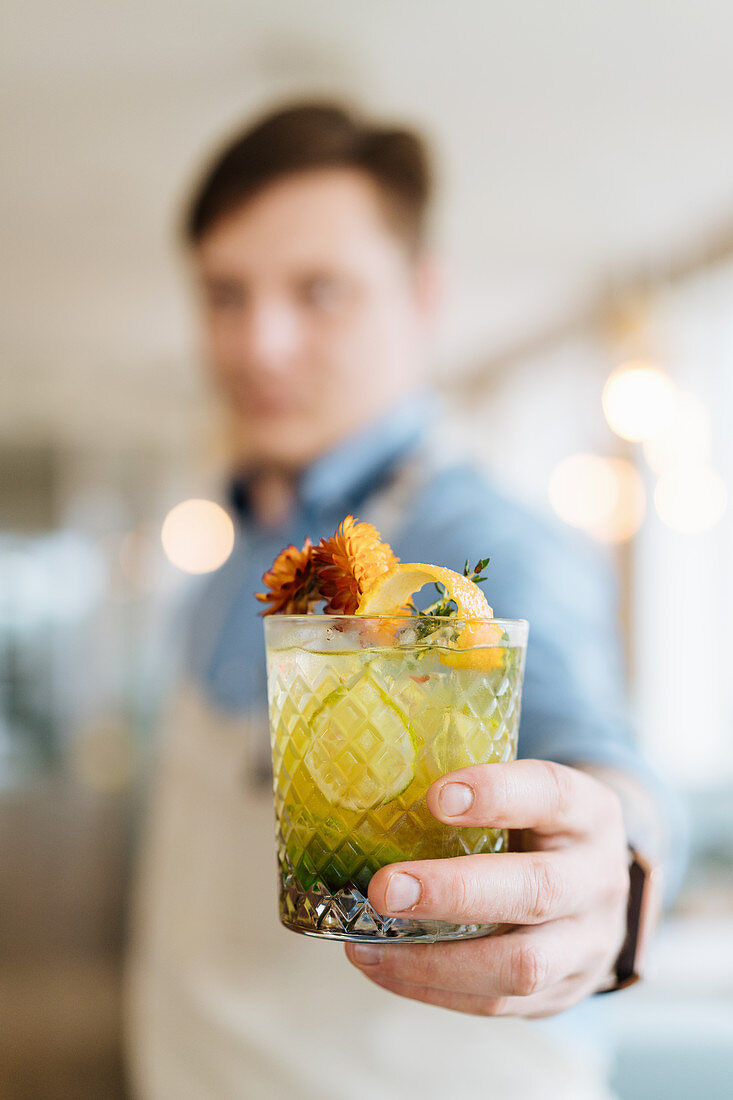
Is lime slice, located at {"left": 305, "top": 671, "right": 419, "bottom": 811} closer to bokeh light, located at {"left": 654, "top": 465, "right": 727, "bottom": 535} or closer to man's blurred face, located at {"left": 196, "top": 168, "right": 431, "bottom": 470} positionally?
man's blurred face, located at {"left": 196, "top": 168, "right": 431, "bottom": 470}

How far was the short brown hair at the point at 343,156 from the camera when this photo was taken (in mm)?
844

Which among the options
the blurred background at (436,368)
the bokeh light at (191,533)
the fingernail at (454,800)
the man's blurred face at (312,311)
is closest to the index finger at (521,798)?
the fingernail at (454,800)

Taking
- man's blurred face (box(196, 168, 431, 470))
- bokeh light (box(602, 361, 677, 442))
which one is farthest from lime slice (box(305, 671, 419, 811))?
bokeh light (box(602, 361, 677, 442))

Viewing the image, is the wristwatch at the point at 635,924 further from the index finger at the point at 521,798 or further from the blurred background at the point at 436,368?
the blurred background at the point at 436,368

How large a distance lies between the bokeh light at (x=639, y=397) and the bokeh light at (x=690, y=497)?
2.56ft

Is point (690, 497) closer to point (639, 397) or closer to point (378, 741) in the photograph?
point (639, 397)

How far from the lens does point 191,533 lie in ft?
16.0

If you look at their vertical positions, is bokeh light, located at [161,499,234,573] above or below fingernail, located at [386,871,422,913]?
above

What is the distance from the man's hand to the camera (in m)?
0.41

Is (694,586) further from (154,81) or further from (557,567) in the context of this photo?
(557,567)

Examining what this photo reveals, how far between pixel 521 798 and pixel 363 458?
432 millimetres

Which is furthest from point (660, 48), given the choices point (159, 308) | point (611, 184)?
point (159, 308)

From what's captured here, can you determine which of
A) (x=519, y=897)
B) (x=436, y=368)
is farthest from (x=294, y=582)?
(x=436, y=368)

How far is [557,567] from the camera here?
659 millimetres
